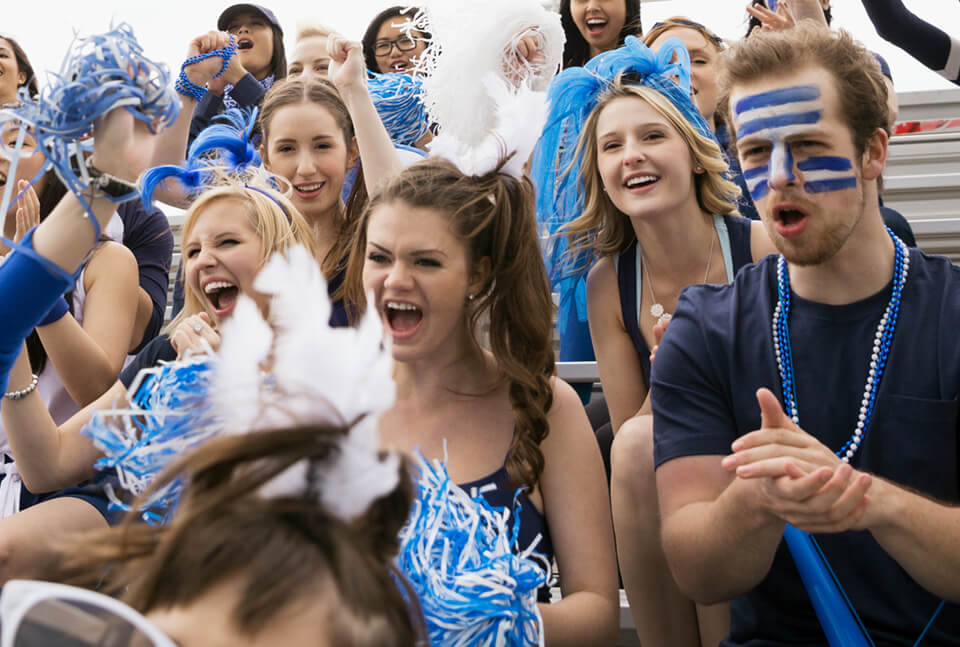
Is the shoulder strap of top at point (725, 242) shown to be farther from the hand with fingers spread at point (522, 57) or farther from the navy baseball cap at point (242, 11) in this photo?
the navy baseball cap at point (242, 11)

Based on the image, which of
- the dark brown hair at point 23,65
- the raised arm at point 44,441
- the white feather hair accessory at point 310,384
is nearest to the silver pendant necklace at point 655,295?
the raised arm at point 44,441

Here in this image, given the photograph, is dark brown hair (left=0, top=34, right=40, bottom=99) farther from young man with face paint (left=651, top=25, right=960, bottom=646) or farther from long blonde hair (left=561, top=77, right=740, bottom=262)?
young man with face paint (left=651, top=25, right=960, bottom=646)

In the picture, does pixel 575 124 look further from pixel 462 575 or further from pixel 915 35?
pixel 462 575

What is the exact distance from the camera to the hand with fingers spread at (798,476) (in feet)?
4.44

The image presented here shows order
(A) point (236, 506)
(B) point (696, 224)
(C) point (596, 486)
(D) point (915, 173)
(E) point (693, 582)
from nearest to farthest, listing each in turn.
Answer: (A) point (236, 506)
(E) point (693, 582)
(C) point (596, 486)
(B) point (696, 224)
(D) point (915, 173)

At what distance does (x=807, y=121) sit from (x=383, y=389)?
1340mm

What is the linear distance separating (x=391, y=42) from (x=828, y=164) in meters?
2.11

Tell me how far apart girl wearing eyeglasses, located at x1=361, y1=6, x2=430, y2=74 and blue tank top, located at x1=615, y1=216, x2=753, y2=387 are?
4.38ft

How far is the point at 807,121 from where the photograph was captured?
1.86 metres

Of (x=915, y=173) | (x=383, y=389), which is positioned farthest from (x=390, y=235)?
(x=915, y=173)

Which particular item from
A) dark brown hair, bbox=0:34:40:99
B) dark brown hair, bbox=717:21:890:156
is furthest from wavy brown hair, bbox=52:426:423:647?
dark brown hair, bbox=0:34:40:99

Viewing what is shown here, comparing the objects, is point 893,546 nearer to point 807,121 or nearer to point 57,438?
point 807,121

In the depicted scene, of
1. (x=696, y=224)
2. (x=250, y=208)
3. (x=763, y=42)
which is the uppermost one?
(x=763, y=42)

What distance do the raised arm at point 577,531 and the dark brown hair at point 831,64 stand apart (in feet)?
2.46
